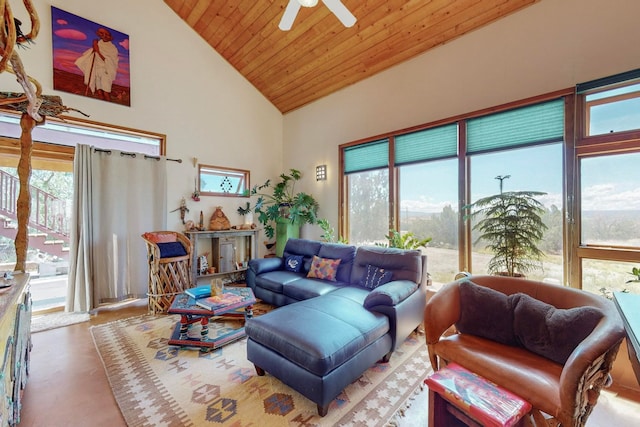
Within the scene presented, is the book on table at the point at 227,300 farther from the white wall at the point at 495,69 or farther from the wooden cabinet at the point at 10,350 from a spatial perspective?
the white wall at the point at 495,69

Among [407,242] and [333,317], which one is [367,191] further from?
[333,317]

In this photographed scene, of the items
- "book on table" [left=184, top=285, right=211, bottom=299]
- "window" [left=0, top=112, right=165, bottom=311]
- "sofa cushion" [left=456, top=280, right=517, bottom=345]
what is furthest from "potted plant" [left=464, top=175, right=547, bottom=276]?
"window" [left=0, top=112, right=165, bottom=311]

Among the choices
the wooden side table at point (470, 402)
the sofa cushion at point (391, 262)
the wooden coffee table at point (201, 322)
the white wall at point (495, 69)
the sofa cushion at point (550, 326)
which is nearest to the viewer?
the wooden side table at point (470, 402)

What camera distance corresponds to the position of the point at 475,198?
319 cm

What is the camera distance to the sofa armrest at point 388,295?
7.53 ft

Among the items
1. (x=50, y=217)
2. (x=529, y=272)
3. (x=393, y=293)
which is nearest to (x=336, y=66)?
(x=393, y=293)

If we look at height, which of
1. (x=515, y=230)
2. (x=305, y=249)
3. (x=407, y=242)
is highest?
(x=515, y=230)

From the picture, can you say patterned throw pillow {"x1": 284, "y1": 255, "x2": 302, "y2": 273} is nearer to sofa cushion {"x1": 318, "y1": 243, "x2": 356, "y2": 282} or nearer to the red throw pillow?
sofa cushion {"x1": 318, "y1": 243, "x2": 356, "y2": 282}

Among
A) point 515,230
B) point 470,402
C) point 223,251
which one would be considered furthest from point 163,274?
point 515,230

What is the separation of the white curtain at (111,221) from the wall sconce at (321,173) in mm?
2586

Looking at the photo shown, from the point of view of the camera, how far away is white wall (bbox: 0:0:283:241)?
3516 millimetres

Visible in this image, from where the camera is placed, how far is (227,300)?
8.73 ft

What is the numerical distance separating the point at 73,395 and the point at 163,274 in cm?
165

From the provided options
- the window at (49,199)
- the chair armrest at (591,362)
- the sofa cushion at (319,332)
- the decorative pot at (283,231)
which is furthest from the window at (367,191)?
the window at (49,199)
